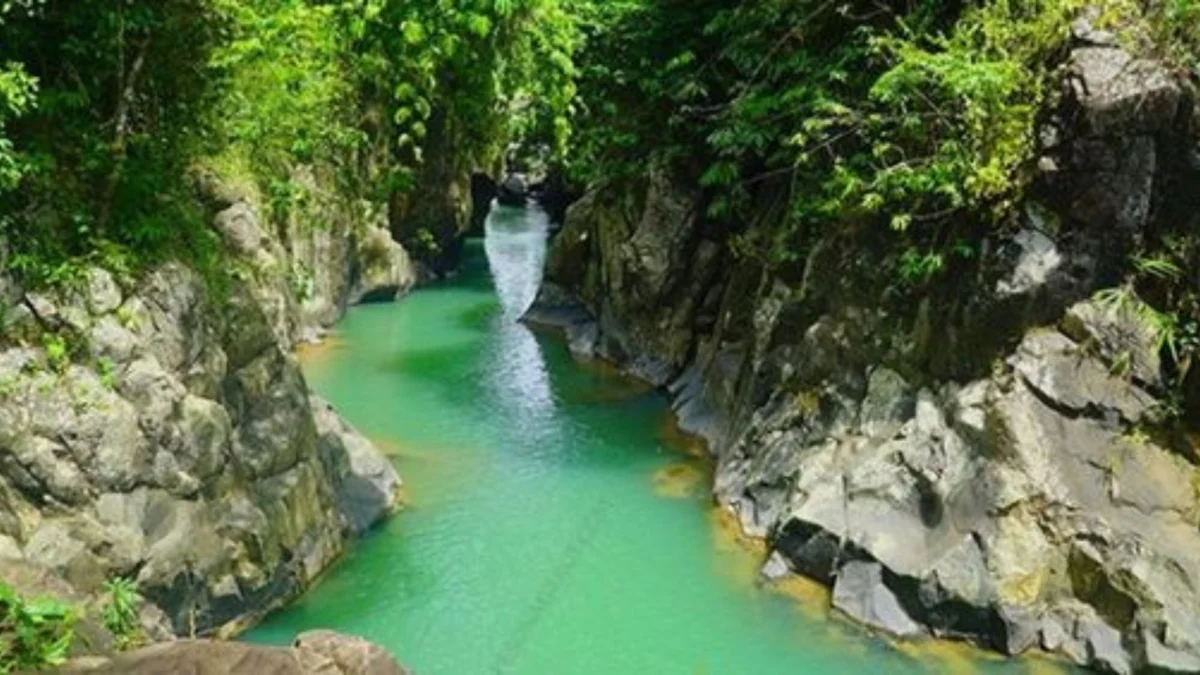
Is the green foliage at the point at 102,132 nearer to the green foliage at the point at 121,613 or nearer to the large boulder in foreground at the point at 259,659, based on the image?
the green foliage at the point at 121,613

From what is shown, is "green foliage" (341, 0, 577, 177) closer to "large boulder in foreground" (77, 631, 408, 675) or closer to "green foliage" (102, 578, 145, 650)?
"green foliage" (102, 578, 145, 650)

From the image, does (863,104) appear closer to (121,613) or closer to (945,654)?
(945,654)

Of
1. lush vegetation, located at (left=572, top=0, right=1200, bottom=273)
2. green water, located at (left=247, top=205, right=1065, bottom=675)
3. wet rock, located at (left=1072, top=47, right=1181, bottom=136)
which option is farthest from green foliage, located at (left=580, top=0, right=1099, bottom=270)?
green water, located at (left=247, top=205, right=1065, bottom=675)

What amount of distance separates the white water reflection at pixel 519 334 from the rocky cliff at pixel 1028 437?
420cm

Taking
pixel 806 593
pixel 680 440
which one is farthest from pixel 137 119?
pixel 680 440

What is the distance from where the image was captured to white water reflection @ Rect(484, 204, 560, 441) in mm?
13750

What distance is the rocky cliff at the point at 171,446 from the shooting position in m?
6.55

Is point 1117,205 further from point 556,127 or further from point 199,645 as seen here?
point 556,127

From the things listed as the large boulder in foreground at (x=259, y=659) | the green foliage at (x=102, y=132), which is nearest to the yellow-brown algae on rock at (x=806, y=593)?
the large boulder in foreground at (x=259, y=659)

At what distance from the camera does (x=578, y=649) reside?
8000 millimetres

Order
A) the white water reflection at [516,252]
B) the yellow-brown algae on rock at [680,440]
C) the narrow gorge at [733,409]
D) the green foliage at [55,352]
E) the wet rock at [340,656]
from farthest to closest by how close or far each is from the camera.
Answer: the white water reflection at [516,252] < the yellow-brown algae on rock at [680,440] < the narrow gorge at [733,409] < the green foliage at [55,352] < the wet rock at [340,656]

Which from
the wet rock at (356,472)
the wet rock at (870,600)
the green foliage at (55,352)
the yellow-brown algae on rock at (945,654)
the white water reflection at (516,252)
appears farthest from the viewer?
the white water reflection at (516,252)

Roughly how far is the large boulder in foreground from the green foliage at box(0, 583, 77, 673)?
6.4 inches

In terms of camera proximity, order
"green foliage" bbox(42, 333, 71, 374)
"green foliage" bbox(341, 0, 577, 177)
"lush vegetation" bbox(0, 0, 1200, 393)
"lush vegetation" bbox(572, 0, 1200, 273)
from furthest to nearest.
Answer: "green foliage" bbox(341, 0, 577, 177)
"lush vegetation" bbox(572, 0, 1200, 273)
"lush vegetation" bbox(0, 0, 1200, 393)
"green foliage" bbox(42, 333, 71, 374)
